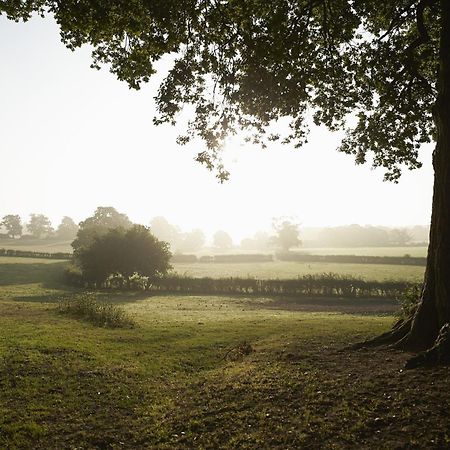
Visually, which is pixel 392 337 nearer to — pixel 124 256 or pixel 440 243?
pixel 440 243

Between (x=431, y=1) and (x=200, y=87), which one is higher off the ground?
(x=431, y=1)

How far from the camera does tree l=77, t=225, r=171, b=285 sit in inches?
2400

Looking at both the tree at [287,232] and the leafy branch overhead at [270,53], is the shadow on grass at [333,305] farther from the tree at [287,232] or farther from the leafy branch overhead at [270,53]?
the tree at [287,232]

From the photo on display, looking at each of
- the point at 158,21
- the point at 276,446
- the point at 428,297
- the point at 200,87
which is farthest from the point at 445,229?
the point at 158,21

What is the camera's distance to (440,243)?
1190cm

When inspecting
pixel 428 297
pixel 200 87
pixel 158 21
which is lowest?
pixel 428 297

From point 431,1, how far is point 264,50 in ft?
23.9

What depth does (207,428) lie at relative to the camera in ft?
30.2

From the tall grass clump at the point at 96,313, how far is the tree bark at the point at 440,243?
17310 millimetres

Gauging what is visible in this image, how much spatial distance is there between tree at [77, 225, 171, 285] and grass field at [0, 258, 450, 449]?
41.9 meters

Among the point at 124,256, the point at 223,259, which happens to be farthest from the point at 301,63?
the point at 223,259

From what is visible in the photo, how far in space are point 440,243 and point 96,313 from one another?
68.5 ft

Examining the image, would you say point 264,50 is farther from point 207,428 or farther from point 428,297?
point 207,428

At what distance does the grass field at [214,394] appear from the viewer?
26.7ft
